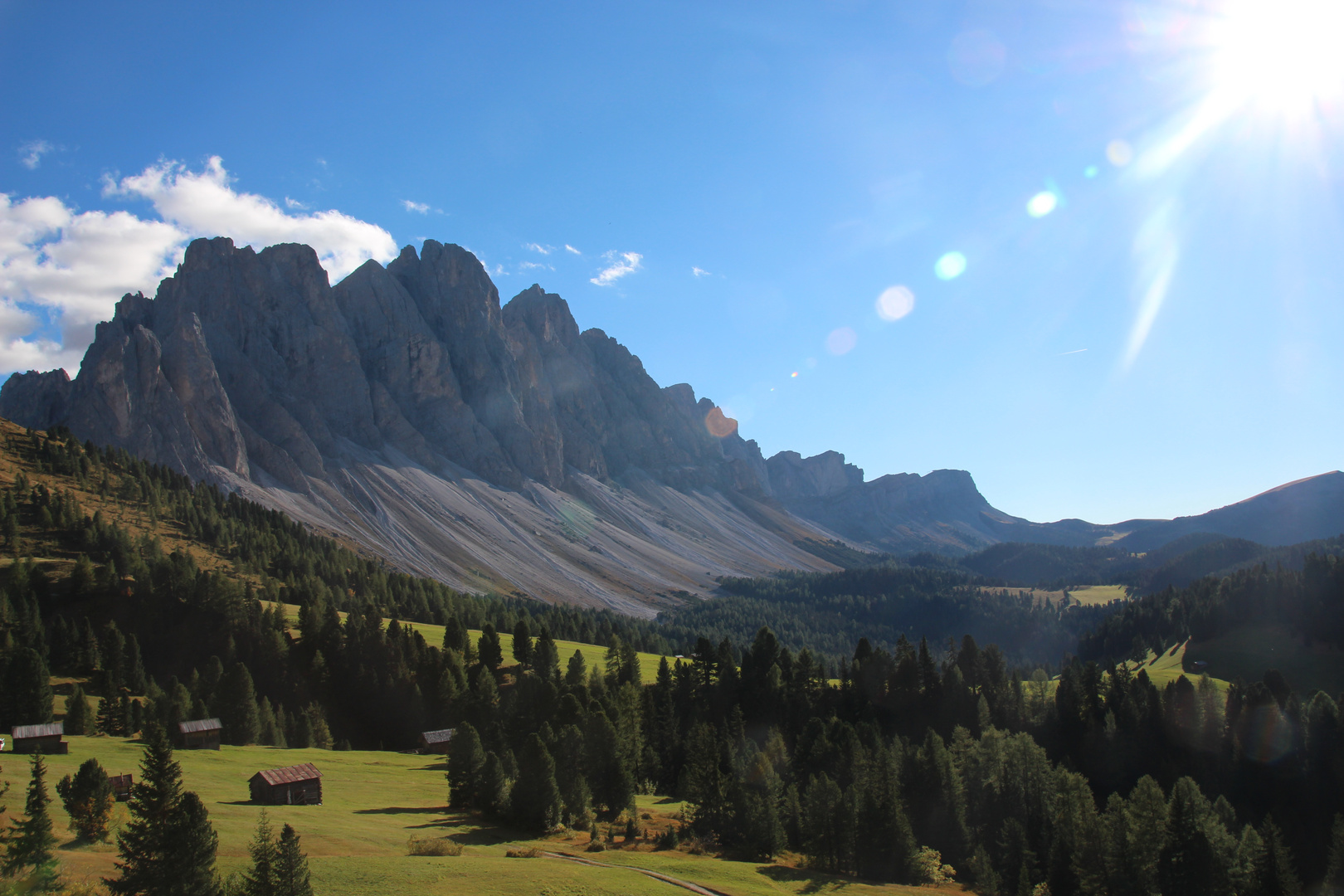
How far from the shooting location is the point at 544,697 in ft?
228

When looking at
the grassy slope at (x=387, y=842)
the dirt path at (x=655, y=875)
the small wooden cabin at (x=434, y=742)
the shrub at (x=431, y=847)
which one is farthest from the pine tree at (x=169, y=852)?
the small wooden cabin at (x=434, y=742)

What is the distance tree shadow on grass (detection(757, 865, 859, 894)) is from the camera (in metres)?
42.4

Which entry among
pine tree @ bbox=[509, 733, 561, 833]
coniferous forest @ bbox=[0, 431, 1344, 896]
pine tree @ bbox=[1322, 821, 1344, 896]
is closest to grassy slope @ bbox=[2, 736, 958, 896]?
pine tree @ bbox=[509, 733, 561, 833]

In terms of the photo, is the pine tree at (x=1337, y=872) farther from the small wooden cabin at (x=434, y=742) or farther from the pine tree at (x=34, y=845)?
the pine tree at (x=34, y=845)

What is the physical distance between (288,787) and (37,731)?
65.2 ft

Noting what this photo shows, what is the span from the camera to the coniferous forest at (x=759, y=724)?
51094 millimetres

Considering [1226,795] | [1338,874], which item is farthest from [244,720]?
[1226,795]

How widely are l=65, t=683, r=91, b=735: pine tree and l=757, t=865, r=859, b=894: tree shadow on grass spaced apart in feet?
187

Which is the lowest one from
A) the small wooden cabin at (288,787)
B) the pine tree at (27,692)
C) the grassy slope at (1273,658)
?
the grassy slope at (1273,658)

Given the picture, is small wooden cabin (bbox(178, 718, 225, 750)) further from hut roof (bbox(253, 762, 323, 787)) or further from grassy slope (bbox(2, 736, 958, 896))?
hut roof (bbox(253, 762, 323, 787))

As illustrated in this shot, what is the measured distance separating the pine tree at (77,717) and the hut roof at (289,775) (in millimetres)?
27767

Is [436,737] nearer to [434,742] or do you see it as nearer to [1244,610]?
[434,742]

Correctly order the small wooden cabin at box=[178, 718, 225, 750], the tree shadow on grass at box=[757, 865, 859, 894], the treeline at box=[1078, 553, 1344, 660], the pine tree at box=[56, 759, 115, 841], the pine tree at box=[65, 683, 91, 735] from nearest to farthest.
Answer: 1. the pine tree at box=[56, 759, 115, 841]
2. the tree shadow on grass at box=[757, 865, 859, 894]
3. the small wooden cabin at box=[178, 718, 225, 750]
4. the pine tree at box=[65, 683, 91, 735]
5. the treeline at box=[1078, 553, 1344, 660]

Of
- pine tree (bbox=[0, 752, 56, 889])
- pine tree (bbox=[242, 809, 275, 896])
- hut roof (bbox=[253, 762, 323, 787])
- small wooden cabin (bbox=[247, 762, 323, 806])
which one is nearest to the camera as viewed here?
pine tree (bbox=[242, 809, 275, 896])
